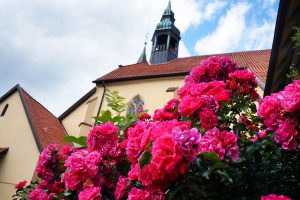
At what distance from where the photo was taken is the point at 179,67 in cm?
1844

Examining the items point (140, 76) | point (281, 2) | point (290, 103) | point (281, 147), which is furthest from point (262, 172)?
point (140, 76)

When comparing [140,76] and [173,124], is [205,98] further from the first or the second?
[140,76]

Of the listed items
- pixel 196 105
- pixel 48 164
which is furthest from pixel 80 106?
pixel 196 105

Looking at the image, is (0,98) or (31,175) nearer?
(31,175)

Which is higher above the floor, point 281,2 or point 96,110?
point 96,110

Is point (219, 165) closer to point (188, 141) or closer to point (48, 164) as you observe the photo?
point (188, 141)

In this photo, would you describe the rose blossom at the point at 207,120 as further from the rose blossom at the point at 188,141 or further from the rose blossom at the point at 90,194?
the rose blossom at the point at 90,194

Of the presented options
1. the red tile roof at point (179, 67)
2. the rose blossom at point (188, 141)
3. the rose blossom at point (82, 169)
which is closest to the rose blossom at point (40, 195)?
the rose blossom at point (82, 169)

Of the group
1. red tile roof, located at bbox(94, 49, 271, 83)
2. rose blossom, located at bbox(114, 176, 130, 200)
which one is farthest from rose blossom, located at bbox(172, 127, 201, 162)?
red tile roof, located at bbox(94, 49, 271, 83)

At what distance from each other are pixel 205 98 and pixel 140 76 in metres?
16.1

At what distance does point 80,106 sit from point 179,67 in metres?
7.23

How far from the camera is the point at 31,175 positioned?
45.3 ft

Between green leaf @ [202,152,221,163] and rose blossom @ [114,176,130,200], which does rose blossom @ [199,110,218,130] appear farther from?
rose blossom @ [114,176,130,200]

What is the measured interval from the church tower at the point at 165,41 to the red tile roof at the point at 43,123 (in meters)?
8.36
